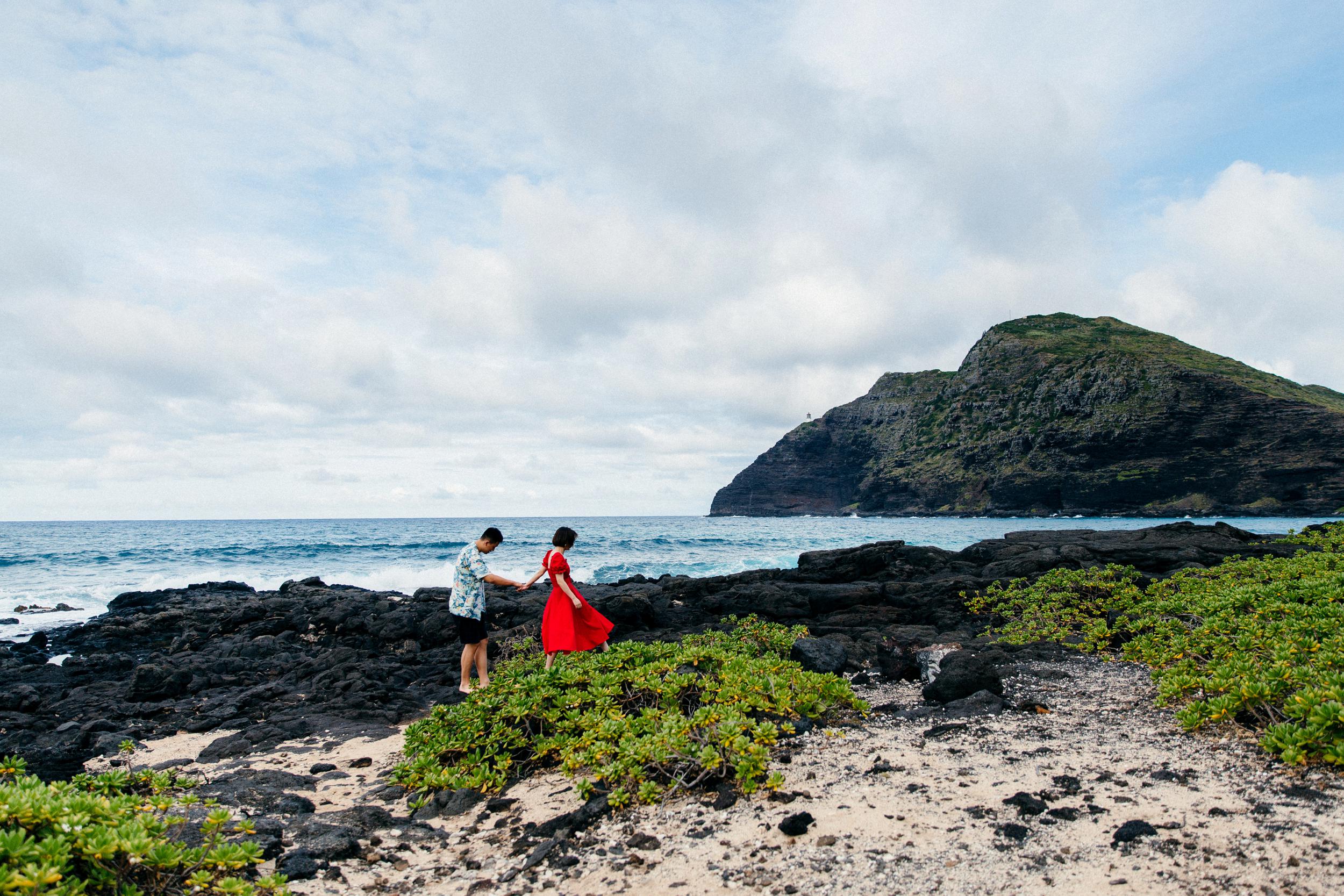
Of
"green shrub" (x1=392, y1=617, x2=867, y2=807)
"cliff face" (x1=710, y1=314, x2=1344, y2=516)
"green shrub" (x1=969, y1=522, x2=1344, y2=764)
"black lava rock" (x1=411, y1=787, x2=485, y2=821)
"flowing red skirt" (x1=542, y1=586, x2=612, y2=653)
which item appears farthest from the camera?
"cliff face" (x1=710, y1=314, x2=1344, y2=516)

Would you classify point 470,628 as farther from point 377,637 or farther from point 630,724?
point 377,637

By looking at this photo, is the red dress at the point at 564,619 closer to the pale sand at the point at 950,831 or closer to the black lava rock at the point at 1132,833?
the pale sand at the point at 950,831

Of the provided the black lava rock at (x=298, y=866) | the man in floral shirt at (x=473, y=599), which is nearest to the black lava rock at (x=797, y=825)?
the black lava rock at (x=298, y=866)

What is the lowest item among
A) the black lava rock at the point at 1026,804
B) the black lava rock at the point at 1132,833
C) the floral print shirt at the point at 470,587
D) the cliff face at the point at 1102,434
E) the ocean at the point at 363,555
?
the ocean at the point at 363,555

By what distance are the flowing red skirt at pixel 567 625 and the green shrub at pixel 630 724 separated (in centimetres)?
165

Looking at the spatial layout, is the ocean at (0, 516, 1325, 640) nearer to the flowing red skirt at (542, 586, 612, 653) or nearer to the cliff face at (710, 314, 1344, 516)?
the cliff face at (710, 314, 1344, 516)

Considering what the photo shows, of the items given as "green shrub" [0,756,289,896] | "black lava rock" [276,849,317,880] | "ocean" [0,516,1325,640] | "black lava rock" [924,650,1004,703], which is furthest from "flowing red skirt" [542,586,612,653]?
"ocean" [0,516,1325,640]

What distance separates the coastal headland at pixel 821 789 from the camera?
384cm

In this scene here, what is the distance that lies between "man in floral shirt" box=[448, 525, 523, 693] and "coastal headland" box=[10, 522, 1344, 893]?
3.99 feet

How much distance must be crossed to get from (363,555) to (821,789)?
48.8m

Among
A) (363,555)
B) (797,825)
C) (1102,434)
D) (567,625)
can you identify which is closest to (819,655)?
(567,625)

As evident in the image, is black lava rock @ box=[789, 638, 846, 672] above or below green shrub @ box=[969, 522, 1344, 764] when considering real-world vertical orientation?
below

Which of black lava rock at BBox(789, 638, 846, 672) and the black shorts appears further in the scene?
the black shorts

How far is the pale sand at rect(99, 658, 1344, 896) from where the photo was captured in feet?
11.9
